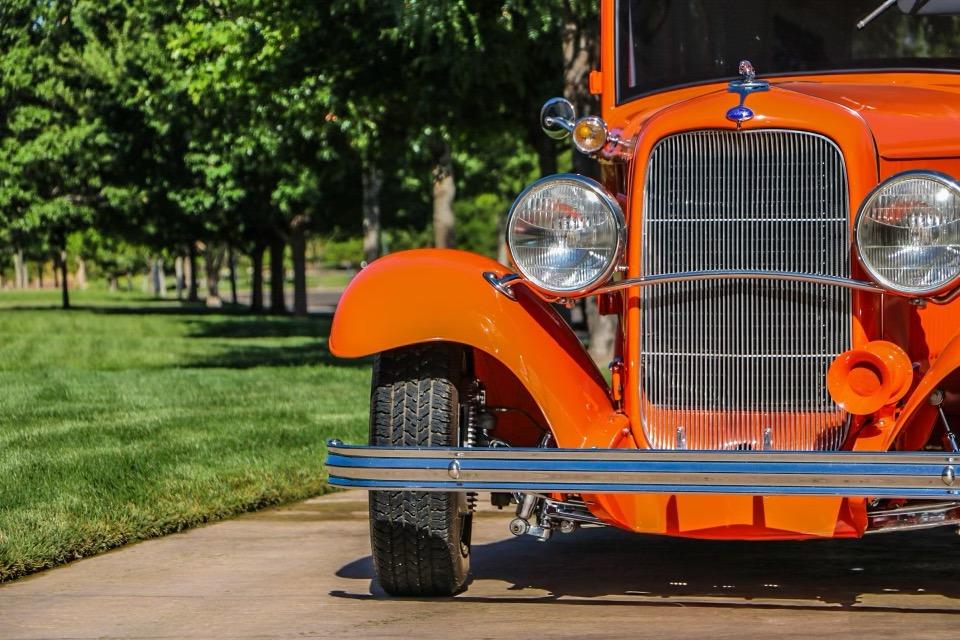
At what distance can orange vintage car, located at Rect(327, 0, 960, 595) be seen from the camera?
4820 mm

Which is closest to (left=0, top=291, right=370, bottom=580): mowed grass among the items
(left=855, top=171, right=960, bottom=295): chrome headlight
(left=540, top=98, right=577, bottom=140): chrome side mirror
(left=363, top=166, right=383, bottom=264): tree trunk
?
(left=540, top=98, right=577, bottom=140): chrome side mirror

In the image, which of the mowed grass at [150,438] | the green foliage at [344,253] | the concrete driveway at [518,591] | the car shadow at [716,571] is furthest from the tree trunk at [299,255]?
the green foliage at [344,253]

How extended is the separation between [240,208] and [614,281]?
33.3 meters

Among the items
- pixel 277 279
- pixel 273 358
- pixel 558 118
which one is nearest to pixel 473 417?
pixel 558 118

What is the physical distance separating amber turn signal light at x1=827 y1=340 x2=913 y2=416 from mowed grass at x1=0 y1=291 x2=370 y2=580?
10.8 feet

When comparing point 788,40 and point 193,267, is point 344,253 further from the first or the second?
point 788,40

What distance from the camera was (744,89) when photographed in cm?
527

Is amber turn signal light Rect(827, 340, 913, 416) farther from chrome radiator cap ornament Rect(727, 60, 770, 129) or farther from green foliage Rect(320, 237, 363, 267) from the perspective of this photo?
green foliage Rect(320, 237, 363, 267)

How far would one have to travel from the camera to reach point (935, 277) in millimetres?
4836

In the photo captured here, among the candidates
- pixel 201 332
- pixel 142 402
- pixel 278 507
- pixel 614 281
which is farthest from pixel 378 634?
pixel 201 332

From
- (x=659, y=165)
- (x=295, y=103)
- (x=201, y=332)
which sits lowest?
(x=201, y=332)

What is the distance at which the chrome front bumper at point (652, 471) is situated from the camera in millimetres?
4555

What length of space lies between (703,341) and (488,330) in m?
0.73

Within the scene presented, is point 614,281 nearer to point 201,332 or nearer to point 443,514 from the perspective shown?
point 443,514
